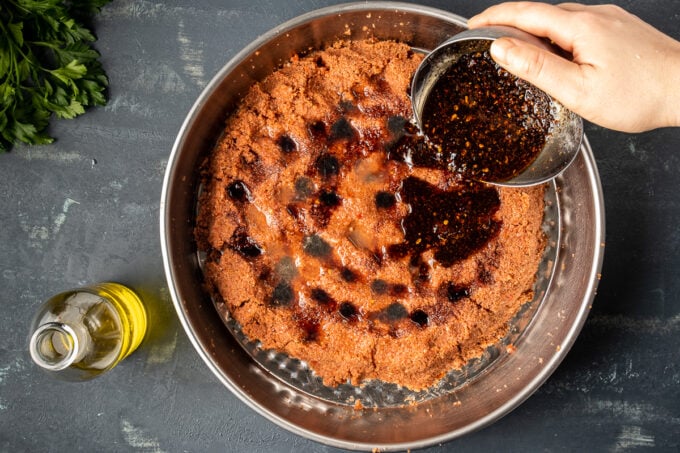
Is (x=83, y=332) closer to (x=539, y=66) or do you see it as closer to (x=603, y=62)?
(x=539, y=66)

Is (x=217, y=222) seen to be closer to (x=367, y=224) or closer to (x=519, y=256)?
(x=367, y=224)

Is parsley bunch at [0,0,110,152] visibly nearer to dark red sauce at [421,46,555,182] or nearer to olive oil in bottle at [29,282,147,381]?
olive oil in bottle at [29,282,147,381]

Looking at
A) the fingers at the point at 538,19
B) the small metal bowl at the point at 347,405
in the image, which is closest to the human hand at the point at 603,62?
the fingers at the point at 538,19

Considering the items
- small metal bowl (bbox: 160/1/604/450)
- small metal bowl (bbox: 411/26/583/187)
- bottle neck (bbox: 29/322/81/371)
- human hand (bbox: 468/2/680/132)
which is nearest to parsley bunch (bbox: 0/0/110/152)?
small metal bowl (bbox: 160/1/604/450)

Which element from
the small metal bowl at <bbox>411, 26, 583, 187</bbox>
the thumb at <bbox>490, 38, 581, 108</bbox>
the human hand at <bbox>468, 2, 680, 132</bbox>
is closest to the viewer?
the thumb at <bbox>490, 38, 581, 108</bbox>

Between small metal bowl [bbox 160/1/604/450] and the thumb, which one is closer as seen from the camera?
the thumb

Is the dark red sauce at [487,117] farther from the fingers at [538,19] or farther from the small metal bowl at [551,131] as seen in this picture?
the fingers at [538,19]
